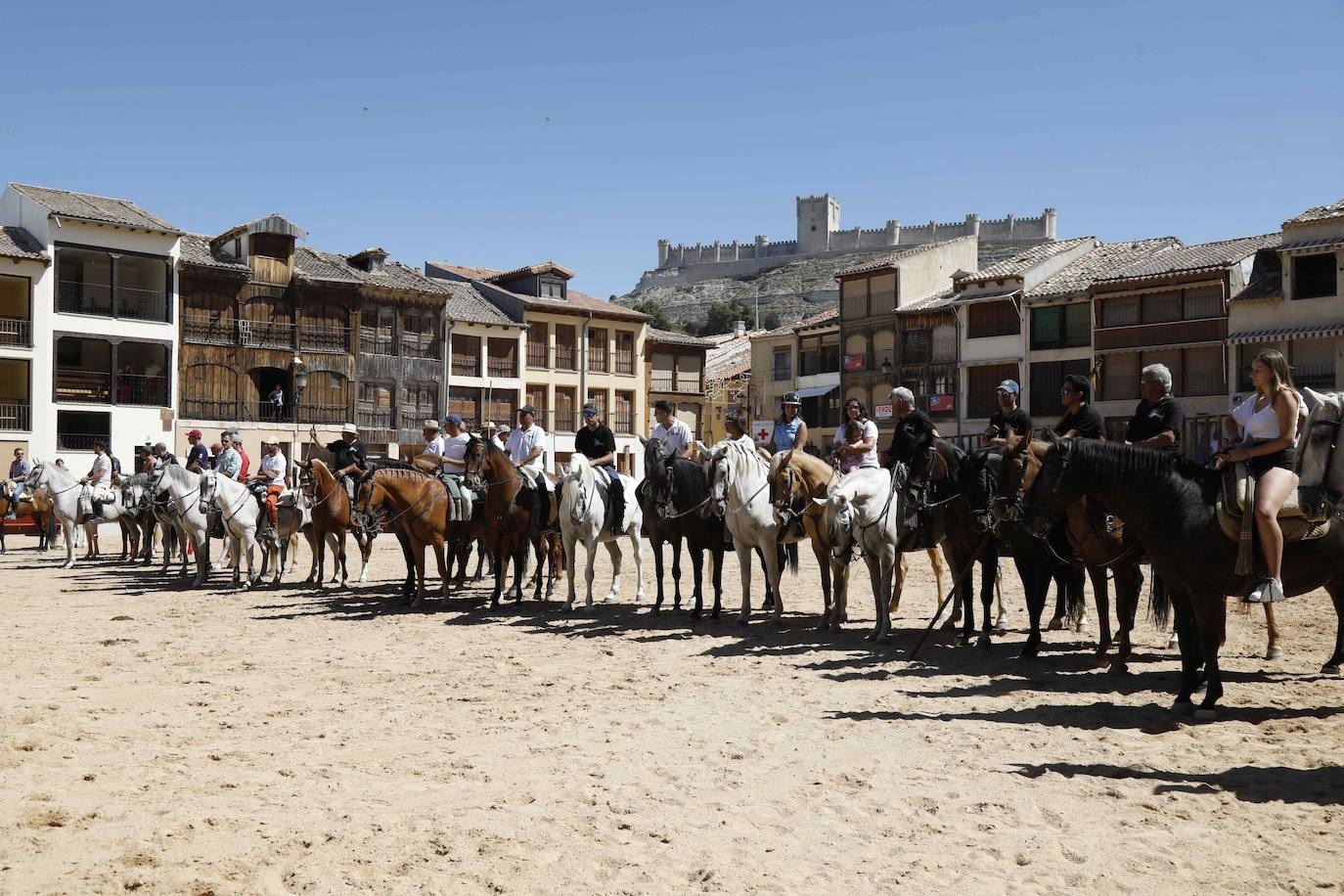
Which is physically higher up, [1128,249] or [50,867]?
[1128,249]

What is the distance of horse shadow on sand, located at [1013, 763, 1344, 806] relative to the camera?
249 inches

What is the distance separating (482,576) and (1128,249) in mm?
44231

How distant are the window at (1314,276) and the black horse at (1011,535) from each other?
1497 inches

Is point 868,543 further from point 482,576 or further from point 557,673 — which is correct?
point 482,576

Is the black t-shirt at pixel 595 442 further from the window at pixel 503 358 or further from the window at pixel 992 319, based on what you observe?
the window at pixel 503 358

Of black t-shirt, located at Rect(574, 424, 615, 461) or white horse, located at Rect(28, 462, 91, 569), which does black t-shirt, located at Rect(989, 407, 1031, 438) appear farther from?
white horse, located at Rect(28, 462, 91, 569)

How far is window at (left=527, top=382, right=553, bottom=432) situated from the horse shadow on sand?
52.0 metres

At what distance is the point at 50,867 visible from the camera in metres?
5.30

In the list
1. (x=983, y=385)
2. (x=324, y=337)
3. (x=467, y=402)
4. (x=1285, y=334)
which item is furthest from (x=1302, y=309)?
(x=324, y=337)

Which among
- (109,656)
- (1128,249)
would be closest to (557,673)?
(109,656)

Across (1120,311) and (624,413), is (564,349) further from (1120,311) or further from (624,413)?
(1120,311)

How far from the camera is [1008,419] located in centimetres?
1172

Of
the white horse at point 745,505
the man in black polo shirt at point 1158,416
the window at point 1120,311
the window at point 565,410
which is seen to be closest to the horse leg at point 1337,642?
the man in black polo shirt at point 1158,416

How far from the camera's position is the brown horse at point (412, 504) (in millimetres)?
16047
